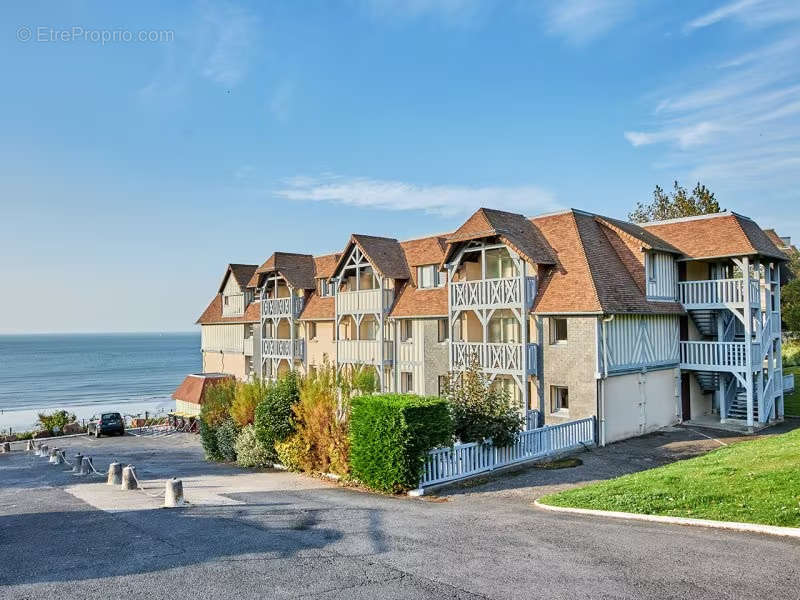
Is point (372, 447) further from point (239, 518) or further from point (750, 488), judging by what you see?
point (750, 488)

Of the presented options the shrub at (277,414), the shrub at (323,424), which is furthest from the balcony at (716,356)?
the shrub at (277,414)

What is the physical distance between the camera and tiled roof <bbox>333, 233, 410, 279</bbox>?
33.5 metres

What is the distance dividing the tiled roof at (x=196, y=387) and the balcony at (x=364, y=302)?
13920 millimetres

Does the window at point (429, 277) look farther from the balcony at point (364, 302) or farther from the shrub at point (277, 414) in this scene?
the shrub at point (277, 414)

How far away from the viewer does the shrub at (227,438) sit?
88.9ft

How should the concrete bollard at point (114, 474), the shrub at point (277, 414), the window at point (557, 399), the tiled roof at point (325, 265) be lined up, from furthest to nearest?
the tiled roof at point (325, 265)
the window at point (557, 399)
the shrub at point (277, 414)
the concrete bollard at point (114, 474)

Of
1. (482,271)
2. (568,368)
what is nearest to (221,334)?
(482,271)

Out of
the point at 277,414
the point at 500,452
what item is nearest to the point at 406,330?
the point at 277,414

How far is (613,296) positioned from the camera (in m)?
24.5

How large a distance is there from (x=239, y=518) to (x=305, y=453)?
7511mm

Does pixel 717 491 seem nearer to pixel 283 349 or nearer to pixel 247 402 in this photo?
pixel 247 402

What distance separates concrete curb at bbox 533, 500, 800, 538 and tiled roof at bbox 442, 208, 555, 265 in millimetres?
13254

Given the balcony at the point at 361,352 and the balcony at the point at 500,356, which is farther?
the balcony at the point at 361,352

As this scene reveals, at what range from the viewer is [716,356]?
26828 mm
